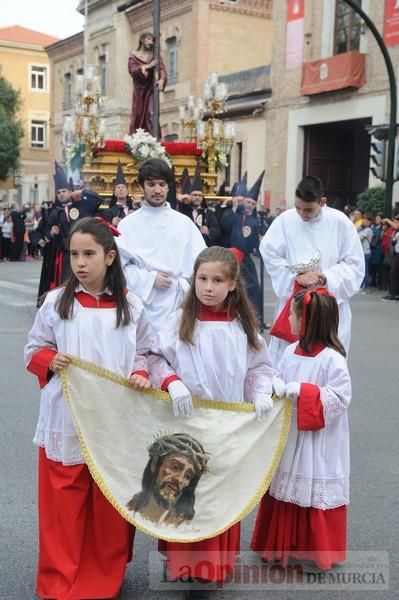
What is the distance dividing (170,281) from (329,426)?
245 cm

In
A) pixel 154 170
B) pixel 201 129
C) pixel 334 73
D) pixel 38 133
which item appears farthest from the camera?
pixel 38 133

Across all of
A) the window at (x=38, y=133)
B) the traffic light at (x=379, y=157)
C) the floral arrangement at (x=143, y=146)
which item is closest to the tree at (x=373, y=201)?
the traffic light at (x=379, y=157)

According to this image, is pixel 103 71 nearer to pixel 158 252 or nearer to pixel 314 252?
pixel 158 252

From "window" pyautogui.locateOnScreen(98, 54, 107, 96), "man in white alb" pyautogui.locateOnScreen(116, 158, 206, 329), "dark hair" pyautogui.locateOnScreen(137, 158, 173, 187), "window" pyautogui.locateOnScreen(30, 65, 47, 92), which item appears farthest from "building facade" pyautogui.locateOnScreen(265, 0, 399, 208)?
"window" pyautogui.locateOnScreen(30, 65, 47, 92)

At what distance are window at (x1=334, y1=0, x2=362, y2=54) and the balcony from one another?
51 cm

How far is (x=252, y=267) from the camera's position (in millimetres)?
10883

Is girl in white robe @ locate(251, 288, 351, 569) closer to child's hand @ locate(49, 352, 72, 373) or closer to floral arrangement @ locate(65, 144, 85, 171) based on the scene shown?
child's hand @ locate(49, 352, 72, 373)

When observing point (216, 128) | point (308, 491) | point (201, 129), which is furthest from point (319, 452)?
point (201, 129)

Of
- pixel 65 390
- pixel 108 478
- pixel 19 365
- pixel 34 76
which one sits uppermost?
pixel 34 76

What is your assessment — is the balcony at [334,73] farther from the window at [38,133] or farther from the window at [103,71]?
the window at [38,133]

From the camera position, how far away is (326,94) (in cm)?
2392

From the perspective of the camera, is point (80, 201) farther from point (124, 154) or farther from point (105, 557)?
point (105, 557)

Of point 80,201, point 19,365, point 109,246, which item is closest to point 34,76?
point 80,201

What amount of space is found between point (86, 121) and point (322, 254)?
1027cm
